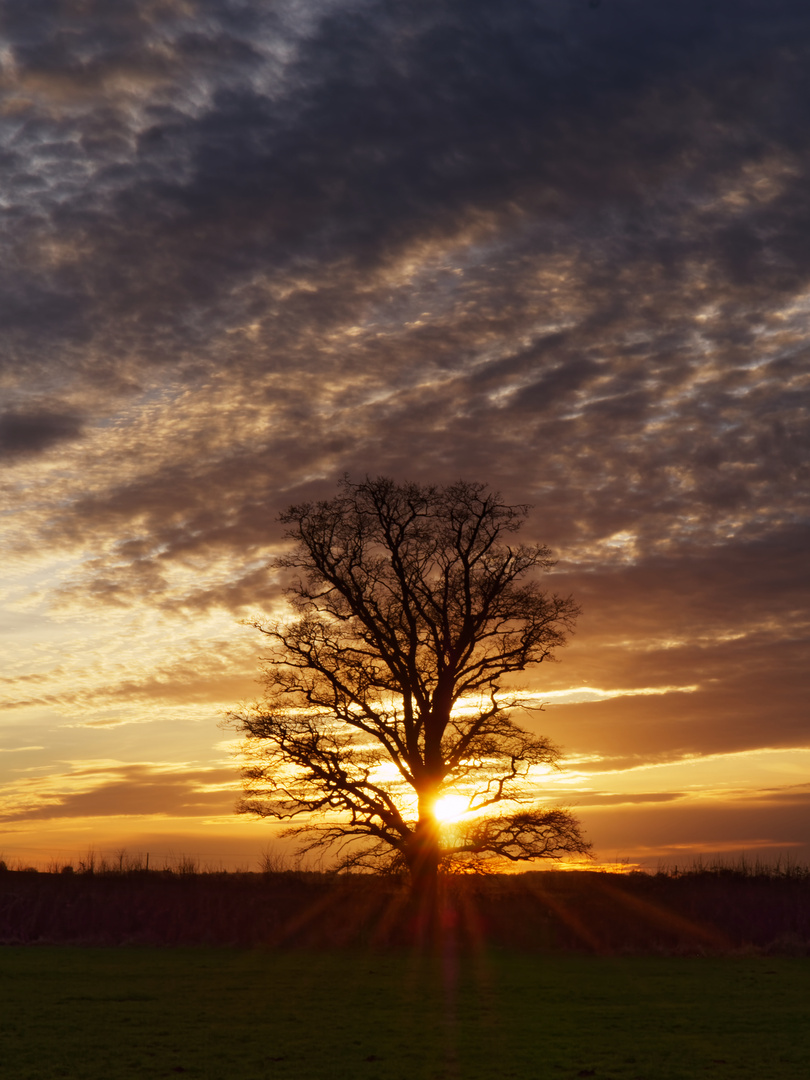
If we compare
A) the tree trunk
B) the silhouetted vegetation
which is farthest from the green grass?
the silhouetted vegetation

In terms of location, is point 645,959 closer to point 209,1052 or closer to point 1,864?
point 209,1052

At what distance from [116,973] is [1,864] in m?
22.4

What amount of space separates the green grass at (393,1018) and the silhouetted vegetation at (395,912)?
4.83 m

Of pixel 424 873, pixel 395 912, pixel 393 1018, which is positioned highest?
pixel 424 873

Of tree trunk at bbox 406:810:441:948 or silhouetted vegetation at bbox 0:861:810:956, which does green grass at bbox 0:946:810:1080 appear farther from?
silhouetted vegetation at bbox 0:861:810:956

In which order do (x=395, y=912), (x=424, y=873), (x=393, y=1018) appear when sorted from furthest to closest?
1. (x=395, y=912)
2. (x=424, y=873)
3. (x=393, y=1018)

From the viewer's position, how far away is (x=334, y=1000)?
76.7ft

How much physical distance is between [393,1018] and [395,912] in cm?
1728

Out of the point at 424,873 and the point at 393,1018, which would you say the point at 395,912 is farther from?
the point at 393,1018

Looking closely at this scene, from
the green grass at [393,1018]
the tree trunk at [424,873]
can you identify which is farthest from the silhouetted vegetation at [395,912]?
the green grass at [393,1018]

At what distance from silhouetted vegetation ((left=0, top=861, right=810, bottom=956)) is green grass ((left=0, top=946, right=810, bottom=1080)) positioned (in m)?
4.83

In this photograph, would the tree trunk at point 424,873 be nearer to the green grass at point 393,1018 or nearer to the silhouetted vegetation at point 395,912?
the silhouetted vegetation at point 395,912

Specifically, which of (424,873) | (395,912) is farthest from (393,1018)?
(395,912)

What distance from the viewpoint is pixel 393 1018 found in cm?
2072
